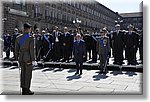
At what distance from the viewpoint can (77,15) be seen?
4888 centimetres

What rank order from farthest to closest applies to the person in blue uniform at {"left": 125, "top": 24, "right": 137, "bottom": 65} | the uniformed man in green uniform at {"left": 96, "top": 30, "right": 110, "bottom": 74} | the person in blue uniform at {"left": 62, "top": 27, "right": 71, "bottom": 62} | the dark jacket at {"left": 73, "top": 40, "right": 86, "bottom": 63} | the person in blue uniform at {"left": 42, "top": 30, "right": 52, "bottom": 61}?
the person in blue uniform at {"left": 42, "top": 30, "right": 52, "bottom": 61}, the person in blue uniform at {"left": 62, "top": 27, "right": 71, "bottom": 62}, the person in blue uniform at {"left": 125, "top": 24, "right": 137, "bottom": 65}, the uniformed man in green uniform at {"left": 96, "top": 30, "right": 110, "bottom": 74}, the dark jacket at {"left": 73, "top": 40, "right": 86, "bottom": 63}

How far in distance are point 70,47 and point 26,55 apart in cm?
568

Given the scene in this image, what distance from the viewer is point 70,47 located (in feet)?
37.6

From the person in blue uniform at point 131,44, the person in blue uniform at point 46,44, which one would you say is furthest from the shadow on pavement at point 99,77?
the person in blue uniform at point 46,44

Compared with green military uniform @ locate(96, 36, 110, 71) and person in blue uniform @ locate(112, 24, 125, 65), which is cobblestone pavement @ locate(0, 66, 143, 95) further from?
person in blue uniform @ locate(112, 24, 125, 65)

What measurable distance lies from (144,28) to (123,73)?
362 cm

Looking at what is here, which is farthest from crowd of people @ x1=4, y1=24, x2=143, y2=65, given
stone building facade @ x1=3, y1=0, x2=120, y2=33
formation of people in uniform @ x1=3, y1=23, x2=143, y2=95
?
stone building facade @ x1=3, y1=0, x2=120, y2=33

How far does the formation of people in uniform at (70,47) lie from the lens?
5883mm

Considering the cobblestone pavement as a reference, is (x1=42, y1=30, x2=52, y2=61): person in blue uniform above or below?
above

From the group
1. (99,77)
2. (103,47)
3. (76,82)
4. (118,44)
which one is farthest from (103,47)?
(76,82)

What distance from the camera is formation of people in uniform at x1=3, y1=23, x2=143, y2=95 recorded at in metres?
5.88

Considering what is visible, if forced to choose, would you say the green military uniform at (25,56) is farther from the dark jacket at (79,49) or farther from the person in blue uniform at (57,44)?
the person in blue uniform at (57,44)

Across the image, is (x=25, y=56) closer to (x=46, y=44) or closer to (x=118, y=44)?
(x=118, y=44)

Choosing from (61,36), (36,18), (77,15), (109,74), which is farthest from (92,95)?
(77,15)
